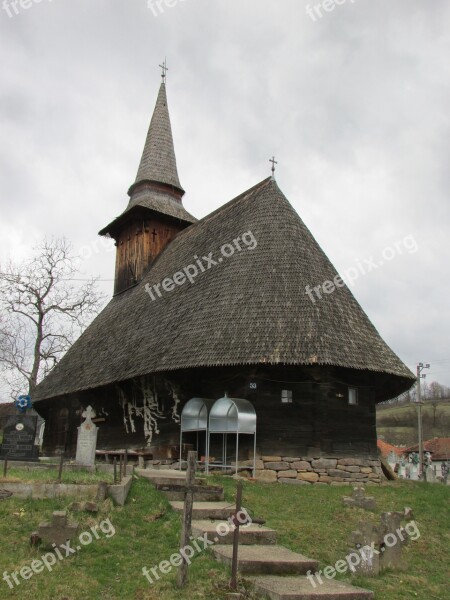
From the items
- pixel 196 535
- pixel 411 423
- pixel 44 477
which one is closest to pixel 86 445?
pixel 44 477

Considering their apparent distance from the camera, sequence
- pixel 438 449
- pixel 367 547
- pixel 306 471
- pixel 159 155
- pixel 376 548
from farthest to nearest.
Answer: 1. pixel 438 449
2. pixel 159 155
3. pixel 306 471
4. pixel 376 548
5. pixel 367 547

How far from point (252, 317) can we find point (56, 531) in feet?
26.2

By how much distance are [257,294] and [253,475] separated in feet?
13.7

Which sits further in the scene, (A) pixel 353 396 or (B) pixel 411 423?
(B) pixel 411 423

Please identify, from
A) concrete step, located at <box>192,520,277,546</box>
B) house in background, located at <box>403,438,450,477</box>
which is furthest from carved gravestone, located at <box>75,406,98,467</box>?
house in background, located at <box>403,438,450,477</box>

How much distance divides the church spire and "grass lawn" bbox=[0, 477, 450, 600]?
17.7 m

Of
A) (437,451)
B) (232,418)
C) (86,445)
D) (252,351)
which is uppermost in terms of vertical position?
(252,351)

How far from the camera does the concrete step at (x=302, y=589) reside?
18.8 ft

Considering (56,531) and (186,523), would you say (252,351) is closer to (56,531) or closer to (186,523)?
(56,531)

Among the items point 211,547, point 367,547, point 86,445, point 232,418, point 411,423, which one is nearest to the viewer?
point 211,547

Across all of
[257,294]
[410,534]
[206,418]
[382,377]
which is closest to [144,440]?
[206,418]

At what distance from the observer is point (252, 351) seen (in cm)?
1327

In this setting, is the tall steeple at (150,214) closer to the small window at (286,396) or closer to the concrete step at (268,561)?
the small window at (286,396)

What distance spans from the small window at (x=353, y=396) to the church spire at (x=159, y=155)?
47.9 feet
